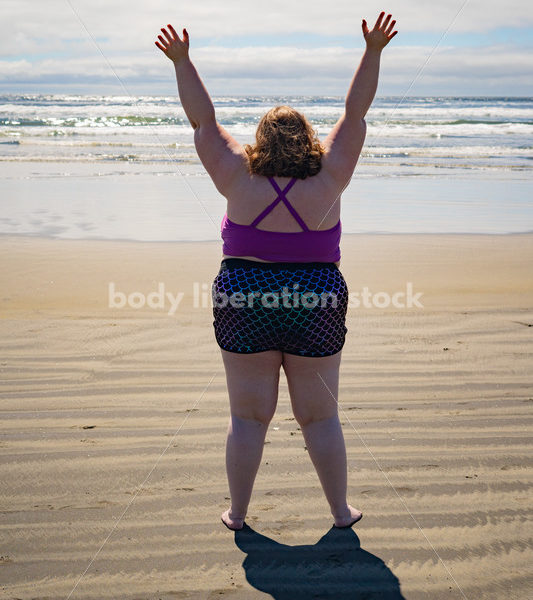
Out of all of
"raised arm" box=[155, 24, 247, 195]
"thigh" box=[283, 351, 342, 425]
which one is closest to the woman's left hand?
"raised arm" box=[155, 24, 247, 195]

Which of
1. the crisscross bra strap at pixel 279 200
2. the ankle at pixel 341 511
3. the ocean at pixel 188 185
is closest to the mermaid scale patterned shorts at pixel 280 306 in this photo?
the crisscross bra strap at pixel 279 200

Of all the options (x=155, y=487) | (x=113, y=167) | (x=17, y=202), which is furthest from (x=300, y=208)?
(x=113, y=167)

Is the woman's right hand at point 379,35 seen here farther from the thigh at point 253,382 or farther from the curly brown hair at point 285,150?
the thigh at point 253,382

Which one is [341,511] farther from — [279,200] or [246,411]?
[279,200]

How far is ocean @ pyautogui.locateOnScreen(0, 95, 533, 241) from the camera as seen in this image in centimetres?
992

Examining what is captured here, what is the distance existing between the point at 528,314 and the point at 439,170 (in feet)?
35.2

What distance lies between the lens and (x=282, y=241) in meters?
2.61

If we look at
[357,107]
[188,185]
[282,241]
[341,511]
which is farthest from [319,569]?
[188,185]

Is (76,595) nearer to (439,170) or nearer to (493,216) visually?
(493,216)

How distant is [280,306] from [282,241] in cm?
26

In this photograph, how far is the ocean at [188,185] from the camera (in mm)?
9922

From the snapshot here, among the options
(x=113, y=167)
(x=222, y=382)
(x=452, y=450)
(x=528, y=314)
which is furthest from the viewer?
(x=113, y=167)

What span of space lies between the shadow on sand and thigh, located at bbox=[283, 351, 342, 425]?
573 millimetres

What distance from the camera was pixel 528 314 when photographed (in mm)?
6105
